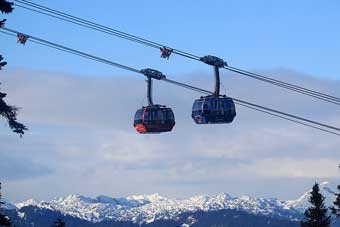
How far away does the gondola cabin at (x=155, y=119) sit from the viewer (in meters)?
75.7

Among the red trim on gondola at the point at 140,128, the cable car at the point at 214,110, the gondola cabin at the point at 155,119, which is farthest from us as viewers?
the red trim on gondola at the point at 140,128

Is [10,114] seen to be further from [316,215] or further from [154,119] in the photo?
[316,215]

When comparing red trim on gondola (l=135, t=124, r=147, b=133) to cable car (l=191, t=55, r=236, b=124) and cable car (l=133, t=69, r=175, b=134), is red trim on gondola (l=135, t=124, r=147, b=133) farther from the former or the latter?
cable car (l=191, t=55, r=236, b=124)

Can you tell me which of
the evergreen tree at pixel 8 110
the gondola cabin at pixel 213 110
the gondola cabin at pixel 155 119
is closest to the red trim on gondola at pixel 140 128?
the gondola cabin at pixel 155 119

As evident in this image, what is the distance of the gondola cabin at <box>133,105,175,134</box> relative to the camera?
75.7 m

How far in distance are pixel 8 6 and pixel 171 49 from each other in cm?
2489

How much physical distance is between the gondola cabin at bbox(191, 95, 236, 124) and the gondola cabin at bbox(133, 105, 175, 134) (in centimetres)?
241

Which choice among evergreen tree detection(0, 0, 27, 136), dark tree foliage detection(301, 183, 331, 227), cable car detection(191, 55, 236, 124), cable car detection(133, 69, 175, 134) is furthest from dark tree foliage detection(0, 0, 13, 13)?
dark tree foliage detection(301, 183, 331, 227)

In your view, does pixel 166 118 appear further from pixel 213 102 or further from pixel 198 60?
pixel 198 60

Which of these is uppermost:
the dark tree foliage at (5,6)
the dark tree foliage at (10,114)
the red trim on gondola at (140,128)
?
the red trim on gondola at (140,128)

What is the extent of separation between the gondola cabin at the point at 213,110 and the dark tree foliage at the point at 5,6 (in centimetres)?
3517

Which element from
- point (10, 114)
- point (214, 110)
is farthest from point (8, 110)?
point (214, 110)

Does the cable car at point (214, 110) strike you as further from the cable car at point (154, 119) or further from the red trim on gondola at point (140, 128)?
the red trim on gondola at point (140, 128)

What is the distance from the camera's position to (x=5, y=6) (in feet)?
127
